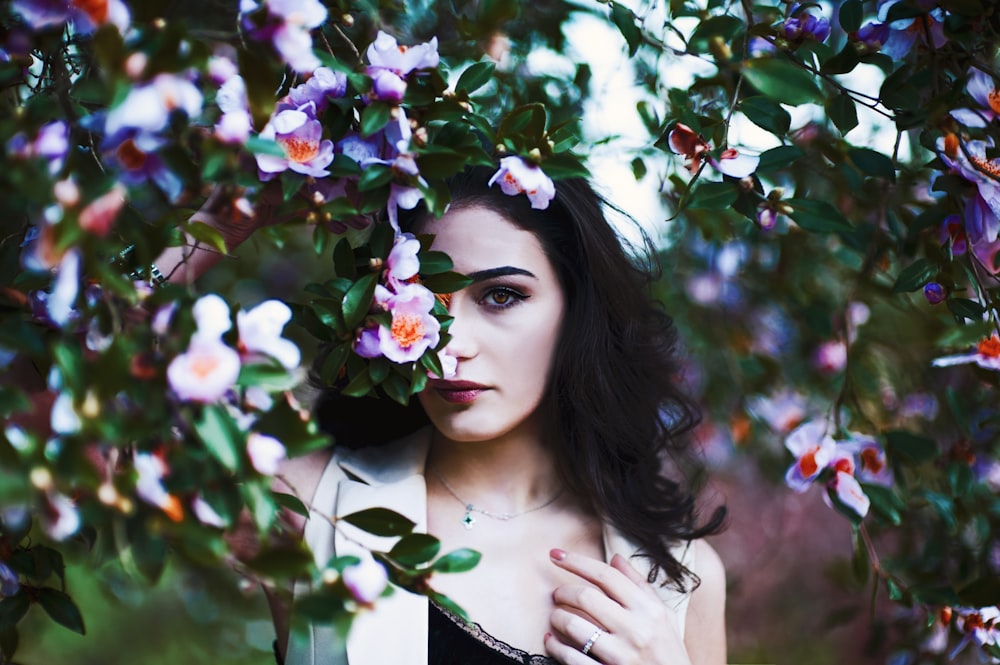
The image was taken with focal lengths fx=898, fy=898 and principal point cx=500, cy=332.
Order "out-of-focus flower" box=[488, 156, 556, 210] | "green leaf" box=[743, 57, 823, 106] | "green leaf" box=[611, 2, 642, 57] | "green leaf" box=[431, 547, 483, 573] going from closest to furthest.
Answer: "green leaf" box=[431, 547, 483, 573]
"green leaf" box=[743, 57, 823, 106]
"out-of-focus flower" box=[488, 156, 556, 210]
"green leaf" box=[611, 2, 642, 57]

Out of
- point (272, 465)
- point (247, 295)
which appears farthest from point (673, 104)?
point (247, 295)

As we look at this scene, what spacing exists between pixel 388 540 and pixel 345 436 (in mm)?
253

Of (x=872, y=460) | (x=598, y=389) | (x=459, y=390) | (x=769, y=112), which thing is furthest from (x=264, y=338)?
(x=872, y=460)

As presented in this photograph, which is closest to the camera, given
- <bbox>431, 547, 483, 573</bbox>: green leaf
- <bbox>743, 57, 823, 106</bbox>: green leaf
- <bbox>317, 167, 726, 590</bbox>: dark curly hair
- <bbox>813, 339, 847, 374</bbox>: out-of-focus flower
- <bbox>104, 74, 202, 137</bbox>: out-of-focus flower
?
<bbox>104, 74, 202, 137</bbox>: out-of-focus flower

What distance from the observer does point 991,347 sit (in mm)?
1157

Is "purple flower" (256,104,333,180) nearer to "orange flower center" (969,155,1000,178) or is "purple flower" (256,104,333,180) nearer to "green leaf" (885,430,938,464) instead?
"orange flower center" (969,155,1000,178)

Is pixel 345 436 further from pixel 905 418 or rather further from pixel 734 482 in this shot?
pixel 734 482

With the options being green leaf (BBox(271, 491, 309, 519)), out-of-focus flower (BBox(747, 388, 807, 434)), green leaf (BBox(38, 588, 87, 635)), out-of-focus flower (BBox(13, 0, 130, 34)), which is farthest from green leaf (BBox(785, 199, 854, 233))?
out-of-focus flower (BBox(747, 388, 807, 434))

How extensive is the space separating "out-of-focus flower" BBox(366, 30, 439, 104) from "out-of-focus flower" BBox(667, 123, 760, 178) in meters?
0.34

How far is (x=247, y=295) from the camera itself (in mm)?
2920

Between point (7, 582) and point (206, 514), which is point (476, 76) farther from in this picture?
point (7, 582)

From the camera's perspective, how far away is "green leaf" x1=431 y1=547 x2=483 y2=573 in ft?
2.87

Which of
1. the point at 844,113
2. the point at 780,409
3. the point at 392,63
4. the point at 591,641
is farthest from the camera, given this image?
the point at 780,409

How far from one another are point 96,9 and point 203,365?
30 cm
